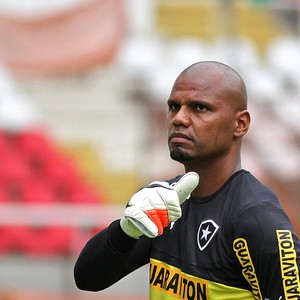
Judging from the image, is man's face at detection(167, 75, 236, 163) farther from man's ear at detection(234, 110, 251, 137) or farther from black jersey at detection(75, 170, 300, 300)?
black jersey at detection(75, 170, 300, 300)

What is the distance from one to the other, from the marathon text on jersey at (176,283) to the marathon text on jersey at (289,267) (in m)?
0.32

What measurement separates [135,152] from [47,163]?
182cm

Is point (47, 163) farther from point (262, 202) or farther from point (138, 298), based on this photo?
point (262, 202)

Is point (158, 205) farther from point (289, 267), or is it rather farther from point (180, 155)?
point (289, 267)

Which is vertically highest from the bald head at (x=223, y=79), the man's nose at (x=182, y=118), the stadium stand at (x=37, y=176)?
the stadium stand at (x=37, y=176)

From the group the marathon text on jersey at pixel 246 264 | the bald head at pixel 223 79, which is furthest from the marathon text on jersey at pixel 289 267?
the bald head at pixel 223 79

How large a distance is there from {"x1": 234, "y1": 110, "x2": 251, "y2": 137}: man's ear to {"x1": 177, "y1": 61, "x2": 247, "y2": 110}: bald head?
0.02 m

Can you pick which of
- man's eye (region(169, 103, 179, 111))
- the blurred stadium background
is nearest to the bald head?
man's eye (region(169, 103, 179, 111))

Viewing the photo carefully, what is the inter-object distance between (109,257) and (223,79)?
0.76m

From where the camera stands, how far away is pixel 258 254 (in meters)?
2.94

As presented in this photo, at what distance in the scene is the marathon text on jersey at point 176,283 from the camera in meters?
3.13

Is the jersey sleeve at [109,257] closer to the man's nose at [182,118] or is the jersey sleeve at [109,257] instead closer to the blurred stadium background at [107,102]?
the man's nose at [182,118]

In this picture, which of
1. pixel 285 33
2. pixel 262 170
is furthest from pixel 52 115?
pixel 285 33

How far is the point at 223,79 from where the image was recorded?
319 centimetres
